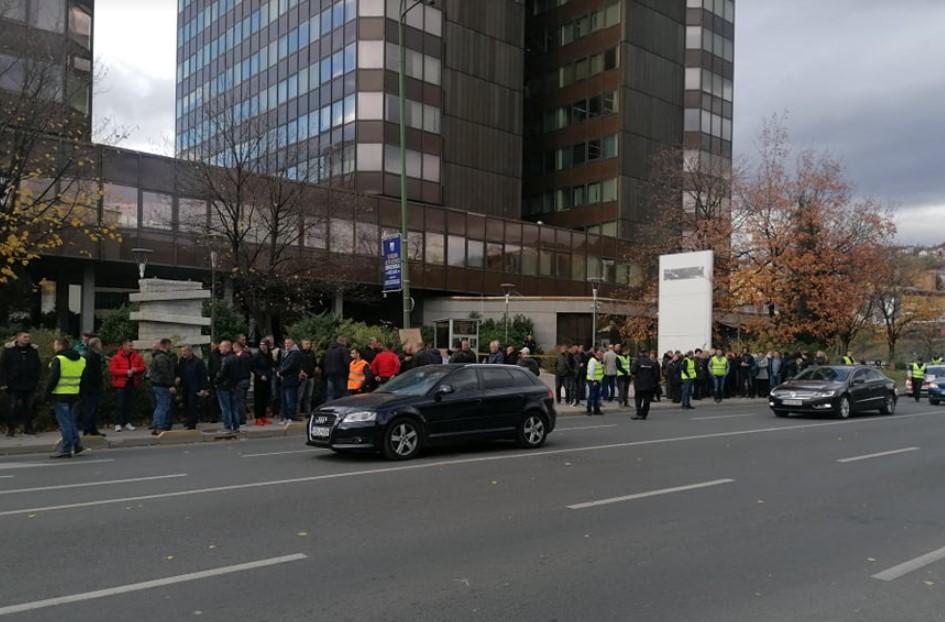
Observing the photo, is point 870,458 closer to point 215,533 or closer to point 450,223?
point 215,533

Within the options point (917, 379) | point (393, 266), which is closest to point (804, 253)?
point (917, 379)

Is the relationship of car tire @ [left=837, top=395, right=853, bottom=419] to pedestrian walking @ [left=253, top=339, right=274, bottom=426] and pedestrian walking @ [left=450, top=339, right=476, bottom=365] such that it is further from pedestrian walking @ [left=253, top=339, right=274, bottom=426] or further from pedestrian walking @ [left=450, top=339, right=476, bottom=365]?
pedestrian walking @ [left=253, top=339, right=274, bottom=426]

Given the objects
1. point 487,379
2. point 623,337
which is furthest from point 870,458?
point 623,337

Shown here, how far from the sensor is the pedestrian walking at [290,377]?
1577 centimetres

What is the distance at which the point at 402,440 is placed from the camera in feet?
36.8

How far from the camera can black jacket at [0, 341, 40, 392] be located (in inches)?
514

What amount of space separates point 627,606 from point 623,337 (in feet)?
118

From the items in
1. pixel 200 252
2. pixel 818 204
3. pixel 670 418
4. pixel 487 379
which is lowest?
→ pixel 670 418

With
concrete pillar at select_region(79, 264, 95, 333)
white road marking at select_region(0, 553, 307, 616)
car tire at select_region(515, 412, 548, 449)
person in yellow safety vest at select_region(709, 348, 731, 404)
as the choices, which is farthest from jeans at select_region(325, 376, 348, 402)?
concrete pillar at select_region(79, 264, 95, 333)

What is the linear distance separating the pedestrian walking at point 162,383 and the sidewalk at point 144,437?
235 millimetres

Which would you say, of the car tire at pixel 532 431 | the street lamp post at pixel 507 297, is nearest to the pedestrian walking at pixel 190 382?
the car tire at pixel 532 431

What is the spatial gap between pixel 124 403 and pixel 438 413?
683 centimetres

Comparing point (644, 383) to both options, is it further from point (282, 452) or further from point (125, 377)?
point (125, 377)

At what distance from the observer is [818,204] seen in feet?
113
